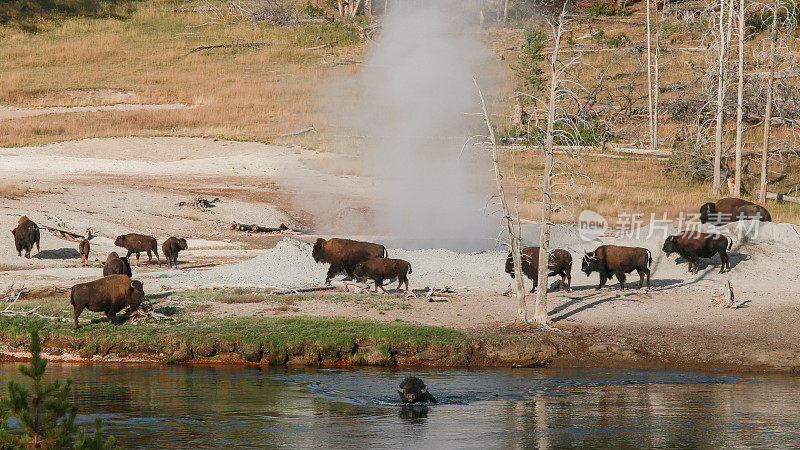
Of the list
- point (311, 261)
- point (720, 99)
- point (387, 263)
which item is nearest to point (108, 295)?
point (387, 263)

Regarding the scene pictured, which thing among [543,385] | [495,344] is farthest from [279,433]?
[495,344]

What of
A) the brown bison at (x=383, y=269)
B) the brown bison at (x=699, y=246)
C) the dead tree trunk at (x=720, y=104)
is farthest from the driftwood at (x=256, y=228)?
the dead tree trunk at (x=720, y=104)

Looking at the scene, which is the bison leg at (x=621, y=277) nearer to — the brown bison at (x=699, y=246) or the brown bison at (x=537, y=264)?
the brown bison at (x=537, y=264)

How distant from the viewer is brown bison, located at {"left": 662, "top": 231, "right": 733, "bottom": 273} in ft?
73.6

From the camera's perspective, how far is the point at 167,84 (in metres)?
57.2

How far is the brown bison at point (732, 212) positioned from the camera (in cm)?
2702

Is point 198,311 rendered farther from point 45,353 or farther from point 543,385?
point 543,385

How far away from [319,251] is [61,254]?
8446mm

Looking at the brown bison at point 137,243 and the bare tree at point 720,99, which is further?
the bare tree at point 720,99

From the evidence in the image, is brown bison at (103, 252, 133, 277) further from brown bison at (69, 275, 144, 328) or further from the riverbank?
brown bison at (69, 275, 144, 328)

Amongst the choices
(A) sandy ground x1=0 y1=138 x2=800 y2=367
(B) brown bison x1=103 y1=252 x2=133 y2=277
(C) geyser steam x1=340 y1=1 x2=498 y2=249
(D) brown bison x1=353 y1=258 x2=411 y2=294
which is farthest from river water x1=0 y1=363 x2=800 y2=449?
(C) geyser steam x1=340 y1=1 x2=498 y2=249

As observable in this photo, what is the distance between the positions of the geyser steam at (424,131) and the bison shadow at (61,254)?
9569mm

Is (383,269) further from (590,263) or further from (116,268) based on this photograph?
(116,268)

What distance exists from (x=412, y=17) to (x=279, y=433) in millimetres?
34569
